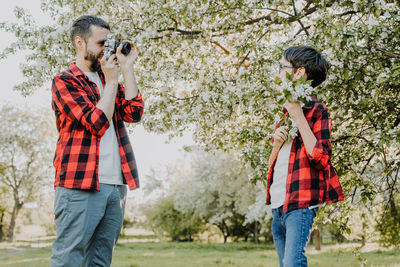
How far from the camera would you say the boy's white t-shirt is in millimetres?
2561

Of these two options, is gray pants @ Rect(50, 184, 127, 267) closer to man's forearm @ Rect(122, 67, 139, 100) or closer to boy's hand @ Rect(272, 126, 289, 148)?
man's forearm @ Rect(122, 67, 139, 100)

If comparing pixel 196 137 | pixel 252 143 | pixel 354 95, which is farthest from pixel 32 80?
pixel 354 95

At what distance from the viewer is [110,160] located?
262 cm

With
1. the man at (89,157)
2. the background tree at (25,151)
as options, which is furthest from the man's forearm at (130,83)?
the background tree at (25,151)

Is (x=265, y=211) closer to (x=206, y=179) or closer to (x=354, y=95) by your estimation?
(x=206, y=179)

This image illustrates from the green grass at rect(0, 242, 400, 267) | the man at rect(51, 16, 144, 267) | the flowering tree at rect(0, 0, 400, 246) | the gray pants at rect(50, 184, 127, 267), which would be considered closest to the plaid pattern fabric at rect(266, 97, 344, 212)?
the man at rect(51, 16, 144, 267)

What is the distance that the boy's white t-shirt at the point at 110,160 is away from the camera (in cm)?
256

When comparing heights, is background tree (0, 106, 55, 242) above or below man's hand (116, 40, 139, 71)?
above

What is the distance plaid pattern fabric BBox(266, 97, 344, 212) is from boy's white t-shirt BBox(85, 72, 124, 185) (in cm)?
118

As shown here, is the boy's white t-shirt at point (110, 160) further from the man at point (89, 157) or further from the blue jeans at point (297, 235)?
the blue jeans at point (297, 235)

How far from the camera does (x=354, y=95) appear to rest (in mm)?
5777

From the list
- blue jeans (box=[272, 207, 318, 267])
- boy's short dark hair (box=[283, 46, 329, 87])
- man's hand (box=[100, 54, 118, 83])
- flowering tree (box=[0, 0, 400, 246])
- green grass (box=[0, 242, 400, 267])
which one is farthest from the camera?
green grass (box=[0, 242, 400, 267])

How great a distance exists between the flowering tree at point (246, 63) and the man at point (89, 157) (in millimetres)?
2900

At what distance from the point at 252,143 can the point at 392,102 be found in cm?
226
